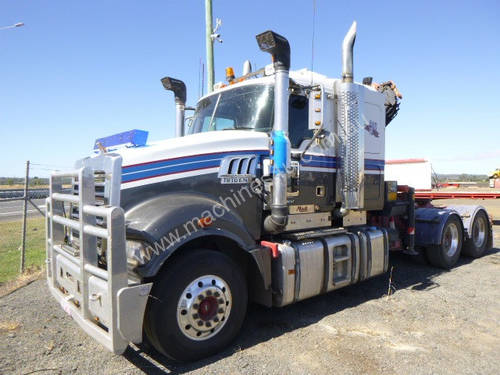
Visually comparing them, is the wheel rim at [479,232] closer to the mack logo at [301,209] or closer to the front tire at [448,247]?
the front tire at [448,247]

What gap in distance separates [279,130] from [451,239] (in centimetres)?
554

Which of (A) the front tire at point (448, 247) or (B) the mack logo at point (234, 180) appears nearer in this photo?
(B) the mack logo at point (234, 180)

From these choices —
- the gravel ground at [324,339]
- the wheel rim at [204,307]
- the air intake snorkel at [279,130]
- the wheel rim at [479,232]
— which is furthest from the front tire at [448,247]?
the wheel rim at [204,307]

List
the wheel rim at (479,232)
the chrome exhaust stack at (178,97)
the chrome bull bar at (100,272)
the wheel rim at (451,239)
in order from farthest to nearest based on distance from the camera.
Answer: the wheel rim at (479,232)
the wheel rim at (451,239)
the chrome exhaust stack at (178,97)
the chrome bull bar at (100,272)

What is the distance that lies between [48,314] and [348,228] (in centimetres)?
431

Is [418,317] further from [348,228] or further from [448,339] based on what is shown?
[348,228]

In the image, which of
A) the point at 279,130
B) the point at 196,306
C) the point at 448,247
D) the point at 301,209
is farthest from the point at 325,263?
the point at 448,247

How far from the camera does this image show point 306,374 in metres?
3.29

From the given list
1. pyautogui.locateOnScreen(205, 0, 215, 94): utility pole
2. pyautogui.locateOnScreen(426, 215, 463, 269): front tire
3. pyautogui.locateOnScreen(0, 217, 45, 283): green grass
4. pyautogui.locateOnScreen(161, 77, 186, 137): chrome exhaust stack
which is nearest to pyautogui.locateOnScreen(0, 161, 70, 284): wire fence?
pyautogui.locateOnScreen(0, 217, 45, 283): green grass

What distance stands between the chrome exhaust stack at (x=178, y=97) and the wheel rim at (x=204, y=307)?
349cm

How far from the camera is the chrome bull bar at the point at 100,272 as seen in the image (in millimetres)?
2961

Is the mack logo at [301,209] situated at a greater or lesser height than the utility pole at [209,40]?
lesser

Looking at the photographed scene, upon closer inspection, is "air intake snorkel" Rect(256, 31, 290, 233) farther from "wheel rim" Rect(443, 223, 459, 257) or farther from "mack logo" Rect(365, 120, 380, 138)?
"wheel rim" Rect(443, 223, 459, 257)

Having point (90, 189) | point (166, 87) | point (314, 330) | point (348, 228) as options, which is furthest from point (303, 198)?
point (166, 87)
